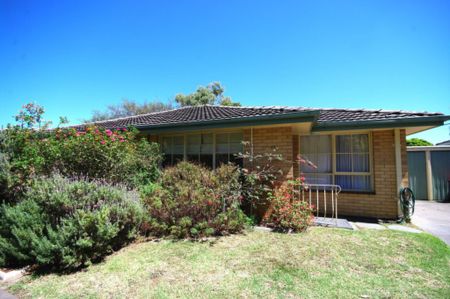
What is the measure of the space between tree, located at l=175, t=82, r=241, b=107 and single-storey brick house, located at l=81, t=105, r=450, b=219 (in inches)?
923

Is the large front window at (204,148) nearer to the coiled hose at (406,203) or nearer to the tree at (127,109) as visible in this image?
the coiled hose at (406,203)

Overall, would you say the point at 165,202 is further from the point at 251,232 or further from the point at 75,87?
the point at 75,87

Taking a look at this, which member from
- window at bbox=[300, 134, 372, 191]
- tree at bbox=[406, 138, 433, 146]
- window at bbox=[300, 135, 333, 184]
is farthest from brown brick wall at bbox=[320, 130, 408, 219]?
tree at bbox=[406, 138, 433, 146]

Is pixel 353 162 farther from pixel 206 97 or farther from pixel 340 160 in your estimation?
pixel 206 97

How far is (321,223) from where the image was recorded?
588 cm

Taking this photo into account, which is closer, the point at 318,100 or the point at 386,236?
the point at 386,236

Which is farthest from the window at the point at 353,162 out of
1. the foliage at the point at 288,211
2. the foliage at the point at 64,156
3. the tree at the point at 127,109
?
the tree at the point at 127,109

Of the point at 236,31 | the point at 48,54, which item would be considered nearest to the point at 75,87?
the point at 48,54

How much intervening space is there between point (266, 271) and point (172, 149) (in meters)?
5.57

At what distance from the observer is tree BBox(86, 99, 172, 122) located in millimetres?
33438

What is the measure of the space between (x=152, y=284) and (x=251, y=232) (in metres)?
2.75

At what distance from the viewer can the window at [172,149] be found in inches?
304

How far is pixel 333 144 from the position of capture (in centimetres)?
722

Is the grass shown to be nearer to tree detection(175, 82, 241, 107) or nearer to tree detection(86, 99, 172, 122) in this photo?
tree detection(175, 82, 241, 107)
